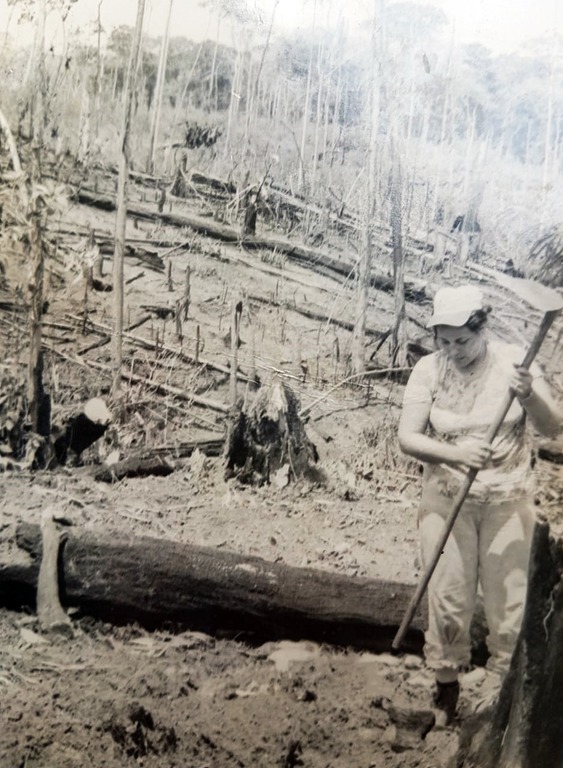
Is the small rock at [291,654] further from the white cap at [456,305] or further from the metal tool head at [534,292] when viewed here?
the metal tool head at [534,292]

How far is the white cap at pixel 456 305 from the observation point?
1.95m

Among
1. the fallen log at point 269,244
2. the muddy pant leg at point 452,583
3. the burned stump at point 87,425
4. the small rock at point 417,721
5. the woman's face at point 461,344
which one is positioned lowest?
the small rock at point 417,721

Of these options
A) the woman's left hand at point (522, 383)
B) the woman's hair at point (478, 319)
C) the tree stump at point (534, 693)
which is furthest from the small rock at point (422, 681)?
the woman's hair at point (478, 319)

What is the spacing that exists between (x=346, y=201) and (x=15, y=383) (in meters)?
1.15

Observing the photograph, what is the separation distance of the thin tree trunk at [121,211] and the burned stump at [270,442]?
0.41 metres

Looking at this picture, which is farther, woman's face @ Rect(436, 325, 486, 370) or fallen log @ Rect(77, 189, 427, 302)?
fallen log @ Rect(77, 189, 427, 302)

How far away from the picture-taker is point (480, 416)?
6.36 feet

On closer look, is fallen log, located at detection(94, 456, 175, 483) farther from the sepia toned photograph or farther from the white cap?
the white cap

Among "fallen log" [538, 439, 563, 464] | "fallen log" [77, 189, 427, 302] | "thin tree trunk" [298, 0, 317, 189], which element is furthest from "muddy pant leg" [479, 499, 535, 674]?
"thin tree trunk" [298, 0, 317, 189]

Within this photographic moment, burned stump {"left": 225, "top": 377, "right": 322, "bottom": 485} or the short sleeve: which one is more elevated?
the short sleeve

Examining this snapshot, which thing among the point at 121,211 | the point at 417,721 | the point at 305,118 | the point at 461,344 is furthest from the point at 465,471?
the point at 121,211

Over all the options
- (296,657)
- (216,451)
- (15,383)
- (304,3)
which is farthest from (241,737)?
(304,3)

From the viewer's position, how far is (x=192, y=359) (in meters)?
2.18

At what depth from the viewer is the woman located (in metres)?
1.92
